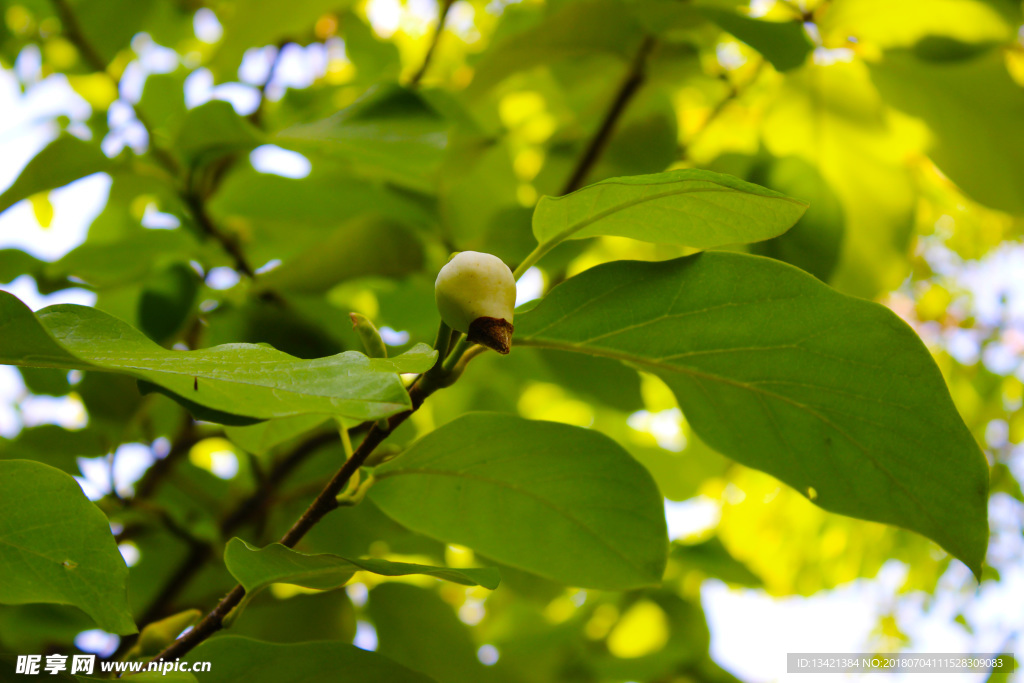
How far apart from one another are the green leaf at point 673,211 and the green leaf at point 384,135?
A: 0.23 m

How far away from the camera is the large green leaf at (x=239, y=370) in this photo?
0.28 m

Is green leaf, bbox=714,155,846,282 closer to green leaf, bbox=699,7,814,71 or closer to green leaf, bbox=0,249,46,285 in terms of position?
green leaf, bbox=699,7,814,71

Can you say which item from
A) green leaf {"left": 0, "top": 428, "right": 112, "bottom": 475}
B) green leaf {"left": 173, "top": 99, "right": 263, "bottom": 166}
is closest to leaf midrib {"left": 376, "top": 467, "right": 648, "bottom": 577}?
green leaf {"left": 173, "top": 99, "right": 263, "bottom": 166}

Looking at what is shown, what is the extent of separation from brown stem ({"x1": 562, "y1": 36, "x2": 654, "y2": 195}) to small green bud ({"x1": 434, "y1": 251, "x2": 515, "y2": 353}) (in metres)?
0.45

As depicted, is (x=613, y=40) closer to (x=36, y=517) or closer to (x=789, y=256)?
(x=789, y=256)

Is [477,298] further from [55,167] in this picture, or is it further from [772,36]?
[55,167]

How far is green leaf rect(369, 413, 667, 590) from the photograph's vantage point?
1.42 ft

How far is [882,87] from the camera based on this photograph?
0.81 m

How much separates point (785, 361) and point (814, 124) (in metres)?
0.54

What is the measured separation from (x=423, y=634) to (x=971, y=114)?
2.65ft

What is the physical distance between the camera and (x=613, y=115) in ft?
2.53

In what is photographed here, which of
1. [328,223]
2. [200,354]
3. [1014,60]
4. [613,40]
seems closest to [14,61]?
[328,223]

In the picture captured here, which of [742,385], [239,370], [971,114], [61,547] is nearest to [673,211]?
[742,385]

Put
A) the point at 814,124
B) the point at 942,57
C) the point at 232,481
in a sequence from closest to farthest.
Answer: the point at 942,57 → the point at 814,124 → the point at 232,481
